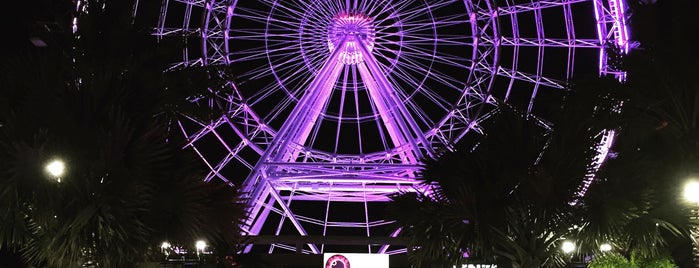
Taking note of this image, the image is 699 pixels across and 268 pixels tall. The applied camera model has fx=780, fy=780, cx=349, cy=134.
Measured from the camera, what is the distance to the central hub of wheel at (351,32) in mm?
24344

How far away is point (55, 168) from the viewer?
988 centimetres

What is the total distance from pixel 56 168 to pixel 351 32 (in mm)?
15321

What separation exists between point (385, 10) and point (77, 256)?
53.1 feet

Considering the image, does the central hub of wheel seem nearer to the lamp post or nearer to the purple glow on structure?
the purple glow on structure

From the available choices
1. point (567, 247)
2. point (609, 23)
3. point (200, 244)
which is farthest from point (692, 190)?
point (609, 23)

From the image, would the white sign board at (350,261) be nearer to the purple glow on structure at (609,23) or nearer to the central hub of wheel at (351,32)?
the central hub of wheel at (351,32)

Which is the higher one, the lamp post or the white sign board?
the white sign board

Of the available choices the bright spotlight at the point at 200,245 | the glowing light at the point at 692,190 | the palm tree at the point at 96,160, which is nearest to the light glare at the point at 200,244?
the bright spotlight at the point at 200,245

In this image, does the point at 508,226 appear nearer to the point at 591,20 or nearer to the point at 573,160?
the point at 573,160

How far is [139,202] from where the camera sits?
9.95 m

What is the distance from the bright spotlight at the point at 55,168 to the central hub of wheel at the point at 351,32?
15126 mm

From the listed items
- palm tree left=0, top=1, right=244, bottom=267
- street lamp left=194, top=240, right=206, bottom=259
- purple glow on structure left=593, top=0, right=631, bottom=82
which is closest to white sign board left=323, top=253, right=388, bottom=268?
street lamp left=194, top=240, right=206, bottom=259

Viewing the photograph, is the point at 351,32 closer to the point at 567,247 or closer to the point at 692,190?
the point at 567,247

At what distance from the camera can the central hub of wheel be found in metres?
24.3
